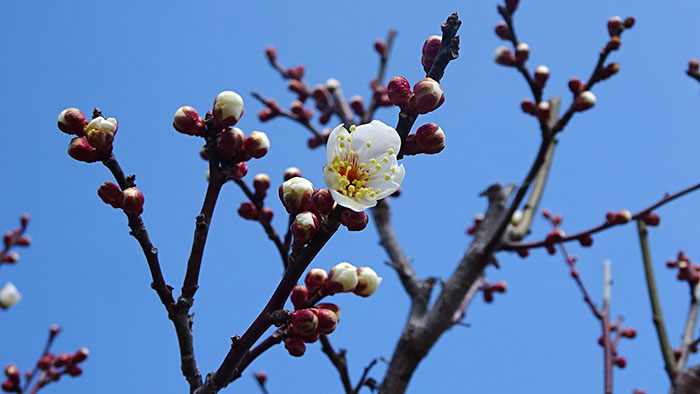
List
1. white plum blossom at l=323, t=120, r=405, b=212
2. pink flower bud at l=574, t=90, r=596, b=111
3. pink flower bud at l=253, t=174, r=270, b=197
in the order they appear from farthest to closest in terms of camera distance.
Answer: pink flower bud at l=574, t=90, r=596, b=111, pink flower bud at l=253, t=174, r=270, b=197, white plum blossom at l=323, t=120, r=405, b=212

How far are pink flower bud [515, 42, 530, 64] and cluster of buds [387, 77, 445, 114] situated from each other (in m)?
2.31

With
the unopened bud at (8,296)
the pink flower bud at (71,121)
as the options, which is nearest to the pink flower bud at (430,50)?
the pink flower bud at (71,121)

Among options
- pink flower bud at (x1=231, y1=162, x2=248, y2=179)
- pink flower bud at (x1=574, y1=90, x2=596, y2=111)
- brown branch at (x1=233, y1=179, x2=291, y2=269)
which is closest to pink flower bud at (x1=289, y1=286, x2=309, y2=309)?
pink flower bud at (x1=231, y1=162, x2=248, y2=179)

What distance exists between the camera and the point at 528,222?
3.22 metres

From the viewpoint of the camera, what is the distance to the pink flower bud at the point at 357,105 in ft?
14.4

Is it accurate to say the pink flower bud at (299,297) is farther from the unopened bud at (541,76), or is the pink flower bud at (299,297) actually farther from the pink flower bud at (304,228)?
the unopened bud at (541,76)

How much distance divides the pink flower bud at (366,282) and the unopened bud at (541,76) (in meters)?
2.11

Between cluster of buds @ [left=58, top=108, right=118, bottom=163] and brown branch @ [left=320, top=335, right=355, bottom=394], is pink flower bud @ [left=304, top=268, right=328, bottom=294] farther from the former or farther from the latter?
brown branch @ [left=320, top=335, right=355, bottom=394]

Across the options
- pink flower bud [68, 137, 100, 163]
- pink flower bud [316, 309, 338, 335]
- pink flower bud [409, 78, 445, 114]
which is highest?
pink flower bud [68, 137, 100, 163]

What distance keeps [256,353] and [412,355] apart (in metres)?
1.31

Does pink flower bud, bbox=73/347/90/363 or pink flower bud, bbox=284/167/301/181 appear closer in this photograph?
pink flower bud, bbox=284/167/301/181

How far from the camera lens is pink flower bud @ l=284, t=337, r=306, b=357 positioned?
4.25 feet

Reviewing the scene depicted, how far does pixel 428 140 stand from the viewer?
3.69ft

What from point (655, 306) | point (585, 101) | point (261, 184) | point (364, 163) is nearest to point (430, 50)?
point (364, 163)
